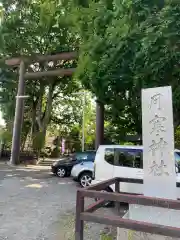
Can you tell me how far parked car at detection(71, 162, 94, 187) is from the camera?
8.80 m

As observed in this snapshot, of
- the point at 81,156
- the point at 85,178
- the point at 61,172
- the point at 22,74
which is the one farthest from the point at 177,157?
the point at 22,74

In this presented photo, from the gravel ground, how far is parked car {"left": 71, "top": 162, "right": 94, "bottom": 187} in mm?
414

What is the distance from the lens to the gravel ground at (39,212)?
4512mm

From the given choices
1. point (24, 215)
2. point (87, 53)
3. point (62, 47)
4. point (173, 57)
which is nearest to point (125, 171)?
point (24, 215)

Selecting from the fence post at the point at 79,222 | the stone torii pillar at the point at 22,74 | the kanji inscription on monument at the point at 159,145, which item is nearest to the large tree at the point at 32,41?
the stone torii pillar at the point at 22,74

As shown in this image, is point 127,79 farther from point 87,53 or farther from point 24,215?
point 24,215

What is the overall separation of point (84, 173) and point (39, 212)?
10.6ft

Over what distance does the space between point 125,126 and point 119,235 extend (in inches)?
410

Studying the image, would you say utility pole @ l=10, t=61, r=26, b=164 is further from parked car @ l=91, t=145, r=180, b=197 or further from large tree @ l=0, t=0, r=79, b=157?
parked car @ l=91, t=145, r=180, b=197

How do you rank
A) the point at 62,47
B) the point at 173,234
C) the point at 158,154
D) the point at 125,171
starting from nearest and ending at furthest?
1. the point at 173,234
2. the point at 158,154
3. the point at 125,171
4. the point at 62,47

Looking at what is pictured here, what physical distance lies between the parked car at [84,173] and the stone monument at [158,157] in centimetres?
495

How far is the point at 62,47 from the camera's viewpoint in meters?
16.9

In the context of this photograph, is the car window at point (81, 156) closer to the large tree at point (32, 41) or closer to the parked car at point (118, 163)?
the parked car at point (118, 163)

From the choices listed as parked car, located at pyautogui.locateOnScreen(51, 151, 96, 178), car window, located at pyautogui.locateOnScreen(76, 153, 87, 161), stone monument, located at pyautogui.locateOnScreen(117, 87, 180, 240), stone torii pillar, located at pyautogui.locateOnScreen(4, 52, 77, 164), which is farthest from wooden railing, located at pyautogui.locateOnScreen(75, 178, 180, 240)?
stone torii pillar, located at pyautogui.locateOnScreen(4, 52, 77, 164)
